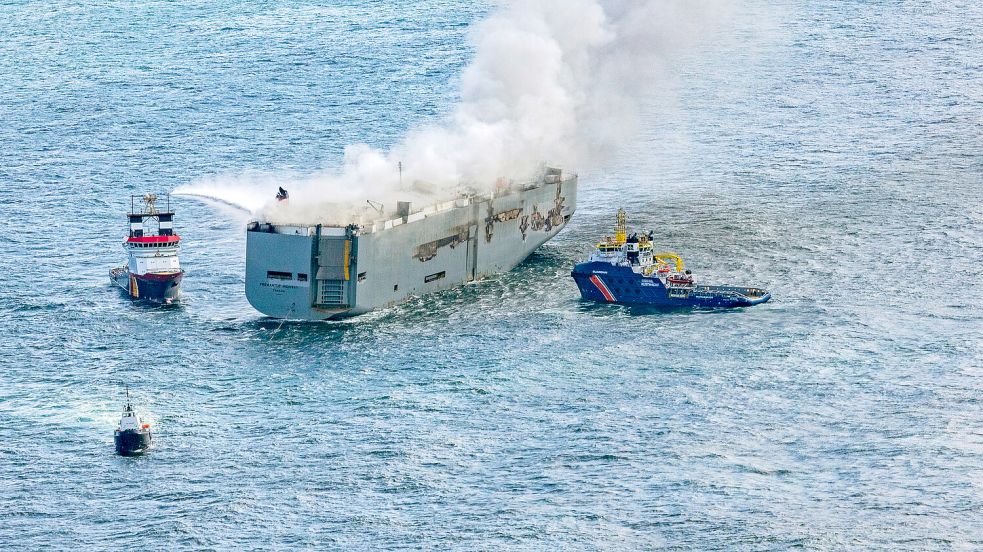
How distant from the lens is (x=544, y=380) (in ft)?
371

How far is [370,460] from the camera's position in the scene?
101 m

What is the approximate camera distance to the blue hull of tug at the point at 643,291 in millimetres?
128125

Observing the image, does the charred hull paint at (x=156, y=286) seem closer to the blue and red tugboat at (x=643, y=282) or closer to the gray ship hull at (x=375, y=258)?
the gray ship hull at (x=375, y=258)

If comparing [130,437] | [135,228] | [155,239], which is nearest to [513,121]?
[155,239]

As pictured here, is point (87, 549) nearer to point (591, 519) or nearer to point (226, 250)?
point (591, 519)

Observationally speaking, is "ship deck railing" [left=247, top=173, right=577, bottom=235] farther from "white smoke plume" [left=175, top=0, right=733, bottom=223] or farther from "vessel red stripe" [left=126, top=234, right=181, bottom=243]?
"vessel red stripe" [left=126, top=234, right=181, bottom=243]

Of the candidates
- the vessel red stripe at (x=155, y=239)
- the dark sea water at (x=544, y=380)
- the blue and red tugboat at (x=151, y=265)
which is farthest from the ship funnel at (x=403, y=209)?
the vessel red stripe at (x=155, y=239)

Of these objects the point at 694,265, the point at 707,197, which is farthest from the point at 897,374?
the point at 707,197

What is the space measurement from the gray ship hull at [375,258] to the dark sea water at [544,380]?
1993 mm

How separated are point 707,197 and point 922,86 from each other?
47822mm

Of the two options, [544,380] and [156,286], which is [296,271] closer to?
[156,286]

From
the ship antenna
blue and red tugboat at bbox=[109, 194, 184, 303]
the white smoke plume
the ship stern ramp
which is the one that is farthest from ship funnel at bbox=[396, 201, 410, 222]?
blue and red tugboat at bbox=[109, 194, 184, 303]

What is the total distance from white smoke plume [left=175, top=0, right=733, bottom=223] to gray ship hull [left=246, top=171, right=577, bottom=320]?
3.03m

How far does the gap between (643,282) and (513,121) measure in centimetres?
2991
